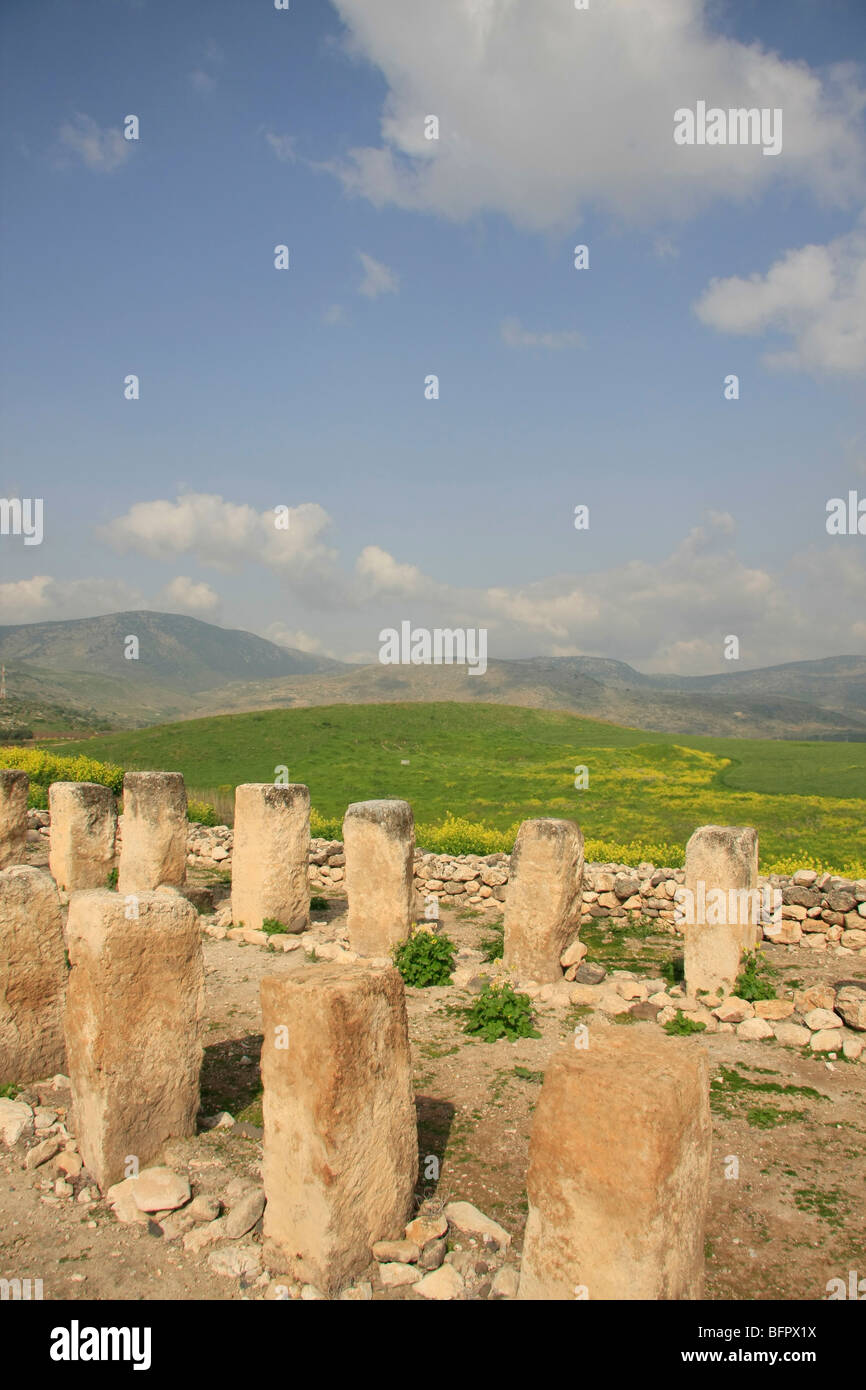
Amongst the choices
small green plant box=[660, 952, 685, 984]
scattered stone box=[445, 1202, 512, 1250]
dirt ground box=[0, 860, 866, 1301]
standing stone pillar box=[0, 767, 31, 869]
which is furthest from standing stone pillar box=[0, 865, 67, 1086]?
standing stone pillar box=[0, 767, 31, 869]

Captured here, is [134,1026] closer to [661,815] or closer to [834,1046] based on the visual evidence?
[834,1046]

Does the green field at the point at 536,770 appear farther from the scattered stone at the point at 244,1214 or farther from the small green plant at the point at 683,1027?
the scattered stone at the point at 244,1214

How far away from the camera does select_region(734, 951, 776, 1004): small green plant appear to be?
1007 cm

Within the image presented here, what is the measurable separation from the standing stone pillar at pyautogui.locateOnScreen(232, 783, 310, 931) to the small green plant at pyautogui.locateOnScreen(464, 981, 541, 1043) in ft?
15.6

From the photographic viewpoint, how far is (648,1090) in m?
4.15

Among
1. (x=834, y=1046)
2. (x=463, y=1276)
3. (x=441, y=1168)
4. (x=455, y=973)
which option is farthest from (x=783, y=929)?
(x=463, y=1276)

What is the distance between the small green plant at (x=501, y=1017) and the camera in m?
9.05

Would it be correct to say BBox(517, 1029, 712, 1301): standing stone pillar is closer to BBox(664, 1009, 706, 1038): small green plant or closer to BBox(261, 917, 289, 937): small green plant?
BBox(664, 1009, 706, 1038): small green plant

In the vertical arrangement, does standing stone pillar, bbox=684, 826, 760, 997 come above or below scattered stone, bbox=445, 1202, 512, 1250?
above

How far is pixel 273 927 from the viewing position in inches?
517

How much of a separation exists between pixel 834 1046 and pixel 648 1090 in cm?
569

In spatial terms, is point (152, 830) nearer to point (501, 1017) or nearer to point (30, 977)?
point (30, 977)

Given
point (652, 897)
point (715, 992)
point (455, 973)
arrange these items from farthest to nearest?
1. point (652, 897)
2. point (455, 973)
3. point (715, 992)

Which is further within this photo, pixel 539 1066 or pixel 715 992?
pixel 715 992
